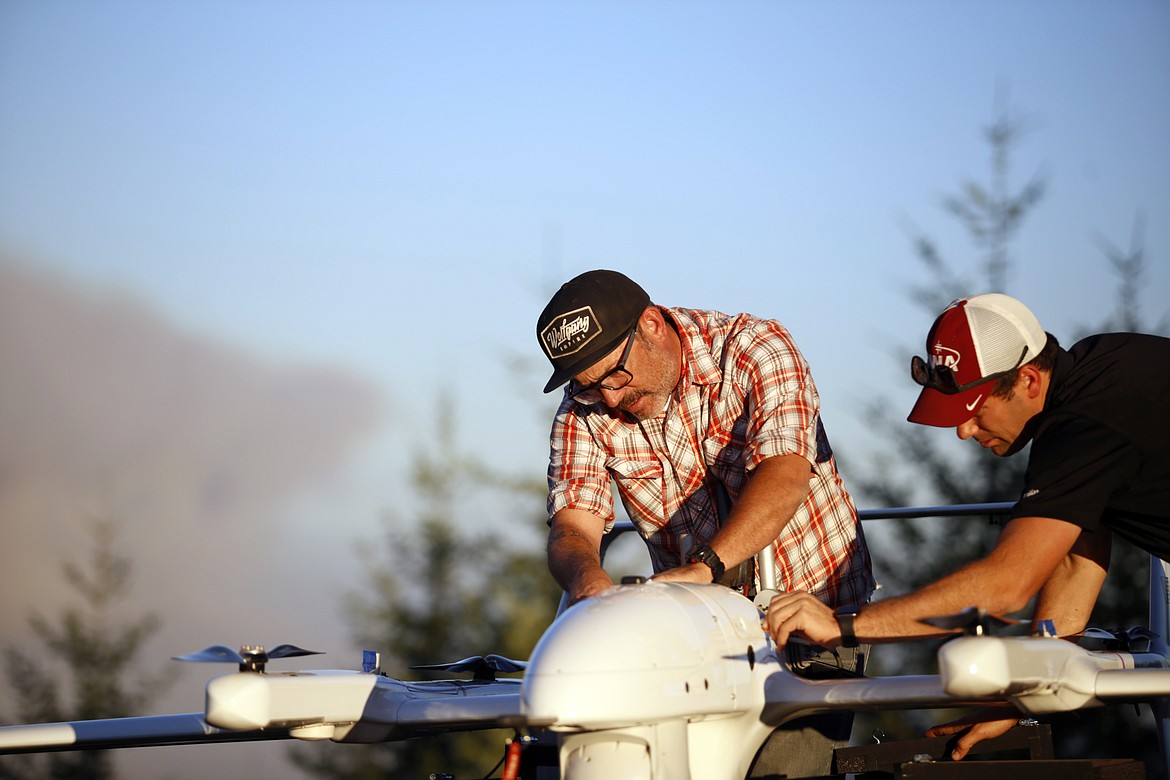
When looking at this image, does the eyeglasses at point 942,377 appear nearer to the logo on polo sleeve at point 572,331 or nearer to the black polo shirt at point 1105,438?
the black polo shirt at point 1105,438

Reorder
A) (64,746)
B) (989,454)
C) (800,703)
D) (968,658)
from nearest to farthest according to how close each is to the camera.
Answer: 1. (968,658)
2. (800,703)
3. (64,746)
4. (989,454)

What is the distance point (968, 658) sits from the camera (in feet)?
10.2

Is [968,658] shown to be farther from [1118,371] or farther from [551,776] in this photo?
[551,776]

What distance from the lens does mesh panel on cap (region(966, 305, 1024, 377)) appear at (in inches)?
166

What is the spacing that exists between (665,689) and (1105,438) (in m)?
1.67

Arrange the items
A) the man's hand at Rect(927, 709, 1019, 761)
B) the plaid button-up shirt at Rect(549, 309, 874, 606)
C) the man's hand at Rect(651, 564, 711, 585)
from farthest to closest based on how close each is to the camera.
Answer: the plaid button-up shirt at Rect(549, 309, 874, 606), the man's hand at Rect(927, 709, 1019, 761), the man's hand at Rect(651, 564, 711, 585)

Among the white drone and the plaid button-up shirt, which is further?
the plaid button-up shirt

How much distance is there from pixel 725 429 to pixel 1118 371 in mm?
1656

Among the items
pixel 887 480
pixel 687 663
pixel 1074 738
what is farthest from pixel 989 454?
pixel 687 663

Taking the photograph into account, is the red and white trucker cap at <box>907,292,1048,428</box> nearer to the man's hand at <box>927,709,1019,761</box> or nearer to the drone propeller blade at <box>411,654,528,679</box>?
the man's hand at <box>927,709,1019,761</box>

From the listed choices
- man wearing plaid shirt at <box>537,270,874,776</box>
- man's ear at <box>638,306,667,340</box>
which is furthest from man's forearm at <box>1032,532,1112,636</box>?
man's ear at <box>638,306,667,340</box>

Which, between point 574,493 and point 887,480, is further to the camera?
point 887,480

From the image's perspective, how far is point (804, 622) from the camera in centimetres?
394

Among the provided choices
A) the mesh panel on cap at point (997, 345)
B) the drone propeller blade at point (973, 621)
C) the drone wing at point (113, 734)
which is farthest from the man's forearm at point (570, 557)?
the drone propeller blade at point (973, 621)
